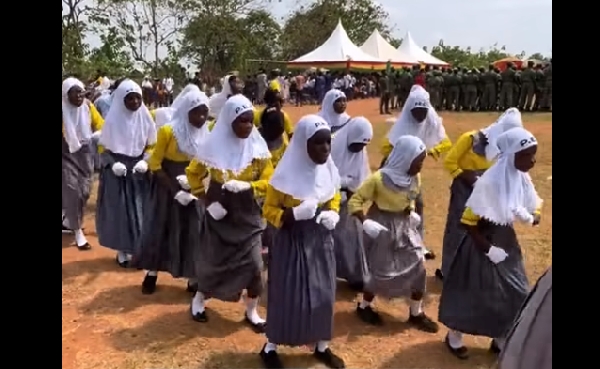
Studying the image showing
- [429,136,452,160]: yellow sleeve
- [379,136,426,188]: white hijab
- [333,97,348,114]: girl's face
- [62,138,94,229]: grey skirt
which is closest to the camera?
[379,136,426,188]: white hijab

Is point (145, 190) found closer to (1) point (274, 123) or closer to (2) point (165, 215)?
(2) point (165, 215)

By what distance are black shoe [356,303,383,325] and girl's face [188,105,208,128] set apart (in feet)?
6.49

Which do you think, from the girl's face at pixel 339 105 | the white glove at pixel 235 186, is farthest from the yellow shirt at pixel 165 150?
A: the girl's face at pixel 339 105

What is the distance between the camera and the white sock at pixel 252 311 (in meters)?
5.46

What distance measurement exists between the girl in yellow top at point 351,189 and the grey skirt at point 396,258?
29.4 inches

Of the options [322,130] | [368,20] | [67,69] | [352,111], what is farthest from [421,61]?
[322,130]

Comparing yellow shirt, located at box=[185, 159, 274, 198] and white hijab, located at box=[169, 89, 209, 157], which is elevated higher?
white hijab, located at box=[169, 89, 209, 157]

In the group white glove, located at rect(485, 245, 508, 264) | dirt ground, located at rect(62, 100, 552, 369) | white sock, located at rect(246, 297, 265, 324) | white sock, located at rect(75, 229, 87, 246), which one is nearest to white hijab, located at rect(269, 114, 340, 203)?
white glove, located at rect(485, 245, 508, 264)

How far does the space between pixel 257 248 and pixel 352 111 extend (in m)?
22.5

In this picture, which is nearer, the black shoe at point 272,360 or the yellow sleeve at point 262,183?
the black shoe at point 272,360

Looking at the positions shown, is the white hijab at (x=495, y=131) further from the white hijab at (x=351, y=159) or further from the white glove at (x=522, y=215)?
the white glove at (x=522, y=215)

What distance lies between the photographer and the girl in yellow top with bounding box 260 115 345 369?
445 centimetres

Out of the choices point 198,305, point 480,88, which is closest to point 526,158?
point 198,305

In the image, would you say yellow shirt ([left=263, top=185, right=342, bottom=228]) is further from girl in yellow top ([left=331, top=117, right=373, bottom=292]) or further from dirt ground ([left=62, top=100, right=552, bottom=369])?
girl in yellow top ([left=331, top=117, right=373, bottom=292])
